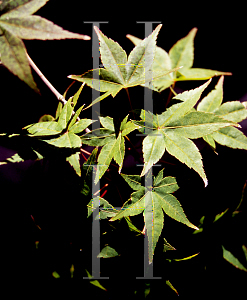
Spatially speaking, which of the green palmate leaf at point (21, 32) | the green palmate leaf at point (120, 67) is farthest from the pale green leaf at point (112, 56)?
the green palmate leaf at point (21, 32)

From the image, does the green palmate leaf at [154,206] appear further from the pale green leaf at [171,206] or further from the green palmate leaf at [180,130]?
the green palmate leaf at [180,130]

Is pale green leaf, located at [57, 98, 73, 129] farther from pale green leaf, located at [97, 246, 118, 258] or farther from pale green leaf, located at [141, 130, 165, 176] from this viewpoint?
pale green leaf, located at [97, 246, 118, 258]

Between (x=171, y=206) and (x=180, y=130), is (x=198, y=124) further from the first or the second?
(x=171, y=206)

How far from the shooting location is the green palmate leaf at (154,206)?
Result: 0.52 meters

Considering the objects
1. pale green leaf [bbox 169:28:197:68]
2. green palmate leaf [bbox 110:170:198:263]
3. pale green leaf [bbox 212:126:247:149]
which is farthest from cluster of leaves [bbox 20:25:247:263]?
pale green leaf [bbox 169:28:197:68]

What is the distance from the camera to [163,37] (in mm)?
1029

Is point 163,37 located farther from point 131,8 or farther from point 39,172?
point 39,172

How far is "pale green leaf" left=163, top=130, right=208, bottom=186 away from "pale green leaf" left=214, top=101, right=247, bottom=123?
28 cm

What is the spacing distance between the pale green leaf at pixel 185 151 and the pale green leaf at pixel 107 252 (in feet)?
1.22

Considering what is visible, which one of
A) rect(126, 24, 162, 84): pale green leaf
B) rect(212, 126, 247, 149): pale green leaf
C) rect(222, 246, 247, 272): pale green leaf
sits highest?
rect(126, 24, 162, 84): pale green leaf

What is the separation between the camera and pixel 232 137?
67cm

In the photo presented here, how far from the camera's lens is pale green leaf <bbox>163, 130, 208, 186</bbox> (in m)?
0.49

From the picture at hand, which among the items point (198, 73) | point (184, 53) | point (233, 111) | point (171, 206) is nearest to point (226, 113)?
point (233, 111)

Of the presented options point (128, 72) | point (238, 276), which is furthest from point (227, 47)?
point (238, 276)
